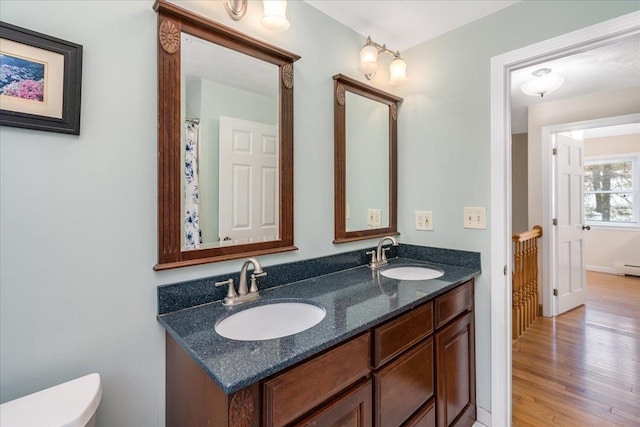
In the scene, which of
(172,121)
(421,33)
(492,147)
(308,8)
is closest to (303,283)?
(172,121)

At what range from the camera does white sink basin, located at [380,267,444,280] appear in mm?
1771

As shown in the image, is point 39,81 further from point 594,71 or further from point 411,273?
point 594,71

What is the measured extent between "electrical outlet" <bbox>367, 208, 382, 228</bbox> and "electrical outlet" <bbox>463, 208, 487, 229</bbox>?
1.66 feet

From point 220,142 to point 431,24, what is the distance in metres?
1.45

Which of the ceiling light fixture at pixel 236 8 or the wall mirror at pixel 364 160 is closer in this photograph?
the ceiling light fixture at pixel 236 8

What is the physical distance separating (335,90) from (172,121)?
93cm

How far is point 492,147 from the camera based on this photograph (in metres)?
1.66

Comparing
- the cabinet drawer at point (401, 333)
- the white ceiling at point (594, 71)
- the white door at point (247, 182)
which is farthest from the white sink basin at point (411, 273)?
the white ceiling at point (594, 71)

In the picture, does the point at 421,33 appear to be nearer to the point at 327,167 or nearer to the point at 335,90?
the point at 335,90

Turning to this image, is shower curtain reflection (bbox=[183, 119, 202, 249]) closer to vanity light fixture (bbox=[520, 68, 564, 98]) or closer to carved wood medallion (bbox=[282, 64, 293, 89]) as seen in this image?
carved wood medallion (bbox=[282, 64, 293, 89])

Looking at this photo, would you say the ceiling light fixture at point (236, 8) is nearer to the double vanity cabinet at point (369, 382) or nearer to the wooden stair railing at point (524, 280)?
the double vanity cabinet at point (369, 382)

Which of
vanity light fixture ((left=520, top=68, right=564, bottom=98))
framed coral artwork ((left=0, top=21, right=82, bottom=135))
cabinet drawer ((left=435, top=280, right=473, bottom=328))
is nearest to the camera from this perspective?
framed coral artwork ((left=0, top=21, right=82, bottom=135))

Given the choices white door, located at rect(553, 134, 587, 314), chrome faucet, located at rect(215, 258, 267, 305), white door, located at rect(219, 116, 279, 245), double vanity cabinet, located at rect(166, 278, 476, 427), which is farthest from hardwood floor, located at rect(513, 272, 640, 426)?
white door, located at rect(219, 116, 279, 245)

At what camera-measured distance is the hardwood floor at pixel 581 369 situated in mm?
1786
